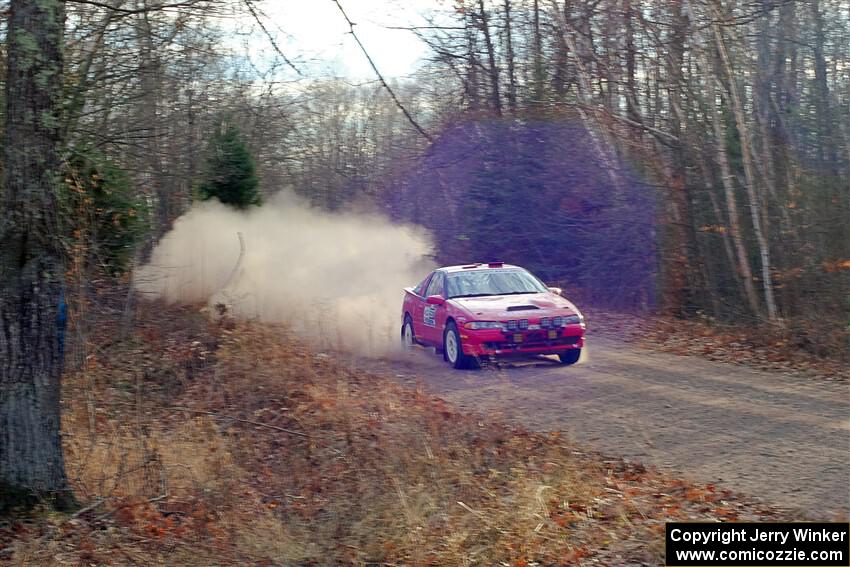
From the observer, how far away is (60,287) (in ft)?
24.4

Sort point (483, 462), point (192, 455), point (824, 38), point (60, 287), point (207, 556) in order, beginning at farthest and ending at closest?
1. point (824, 38)
2. point (192, 455)
3. point (483, 462)
4. point (60, 287)
5. point (207, 556)

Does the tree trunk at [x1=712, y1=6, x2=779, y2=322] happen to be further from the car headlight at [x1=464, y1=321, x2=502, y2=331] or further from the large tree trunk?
the large tree trunk

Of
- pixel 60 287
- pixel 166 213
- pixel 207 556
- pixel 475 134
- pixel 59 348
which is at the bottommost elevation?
pixel 207 556

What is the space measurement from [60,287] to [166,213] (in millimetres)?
16425

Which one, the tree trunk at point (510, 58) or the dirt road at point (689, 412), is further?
the tree trunk at point (510, 58)

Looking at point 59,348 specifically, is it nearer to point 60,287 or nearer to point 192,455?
point 60,287

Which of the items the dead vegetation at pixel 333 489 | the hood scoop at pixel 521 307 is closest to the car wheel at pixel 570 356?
the hood scoop at pixel 521 307

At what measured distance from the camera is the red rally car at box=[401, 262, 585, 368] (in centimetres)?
1294

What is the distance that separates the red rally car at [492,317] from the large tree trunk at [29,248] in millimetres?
6997

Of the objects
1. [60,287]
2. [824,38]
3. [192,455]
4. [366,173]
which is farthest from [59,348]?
[366,173]

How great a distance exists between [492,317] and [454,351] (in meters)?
1.00

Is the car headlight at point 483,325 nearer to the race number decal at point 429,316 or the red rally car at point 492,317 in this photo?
the red rally car at point 492,317

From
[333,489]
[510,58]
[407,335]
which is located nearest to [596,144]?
[510,58]

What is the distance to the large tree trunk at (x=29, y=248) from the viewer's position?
278 inches
